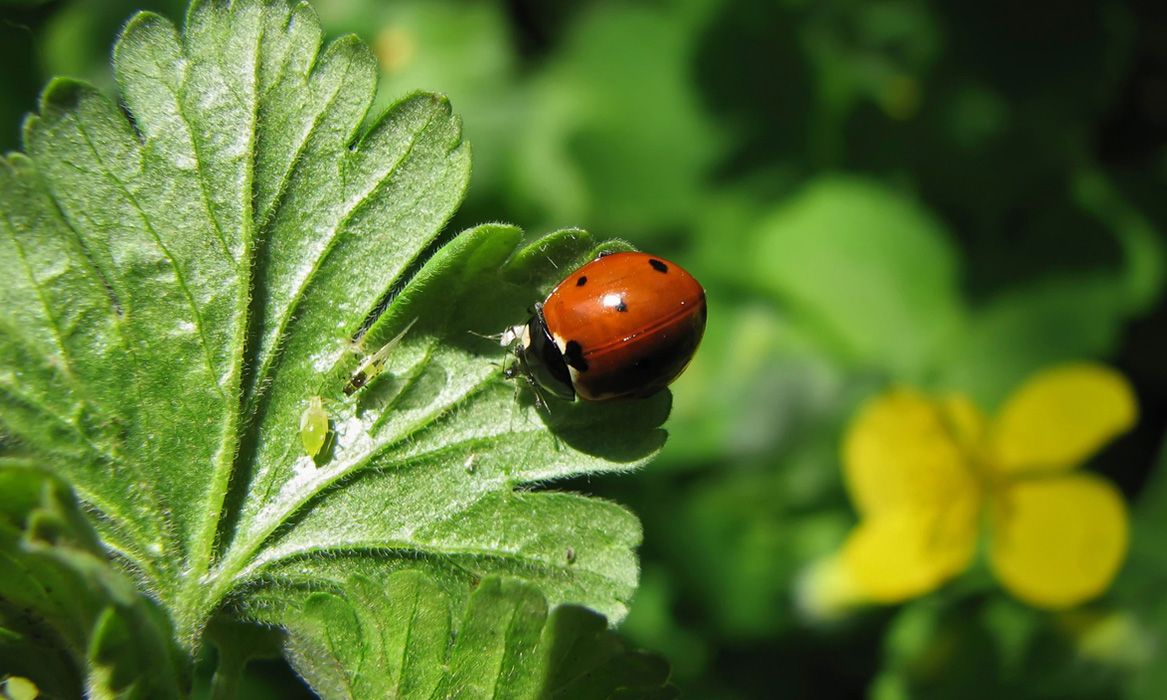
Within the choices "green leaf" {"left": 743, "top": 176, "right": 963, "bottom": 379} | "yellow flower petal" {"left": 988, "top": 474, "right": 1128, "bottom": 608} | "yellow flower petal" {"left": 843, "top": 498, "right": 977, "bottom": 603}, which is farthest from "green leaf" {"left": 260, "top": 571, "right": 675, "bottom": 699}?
"green leaf" {"left": 743, "top": 176, "right": 963, "bottom": 379}

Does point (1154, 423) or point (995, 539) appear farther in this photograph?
point (1154, 423)

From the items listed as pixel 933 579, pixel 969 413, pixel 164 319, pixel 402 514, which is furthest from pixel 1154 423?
pixel 164 319

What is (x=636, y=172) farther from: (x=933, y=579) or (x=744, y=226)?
(x=933, y=579)

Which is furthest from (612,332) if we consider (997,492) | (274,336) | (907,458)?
(997,492)

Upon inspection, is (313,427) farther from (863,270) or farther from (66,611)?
(863,270)

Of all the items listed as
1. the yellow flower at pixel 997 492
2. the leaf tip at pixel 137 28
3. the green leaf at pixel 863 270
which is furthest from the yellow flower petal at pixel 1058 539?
the leaf tip at pixel 137 28
